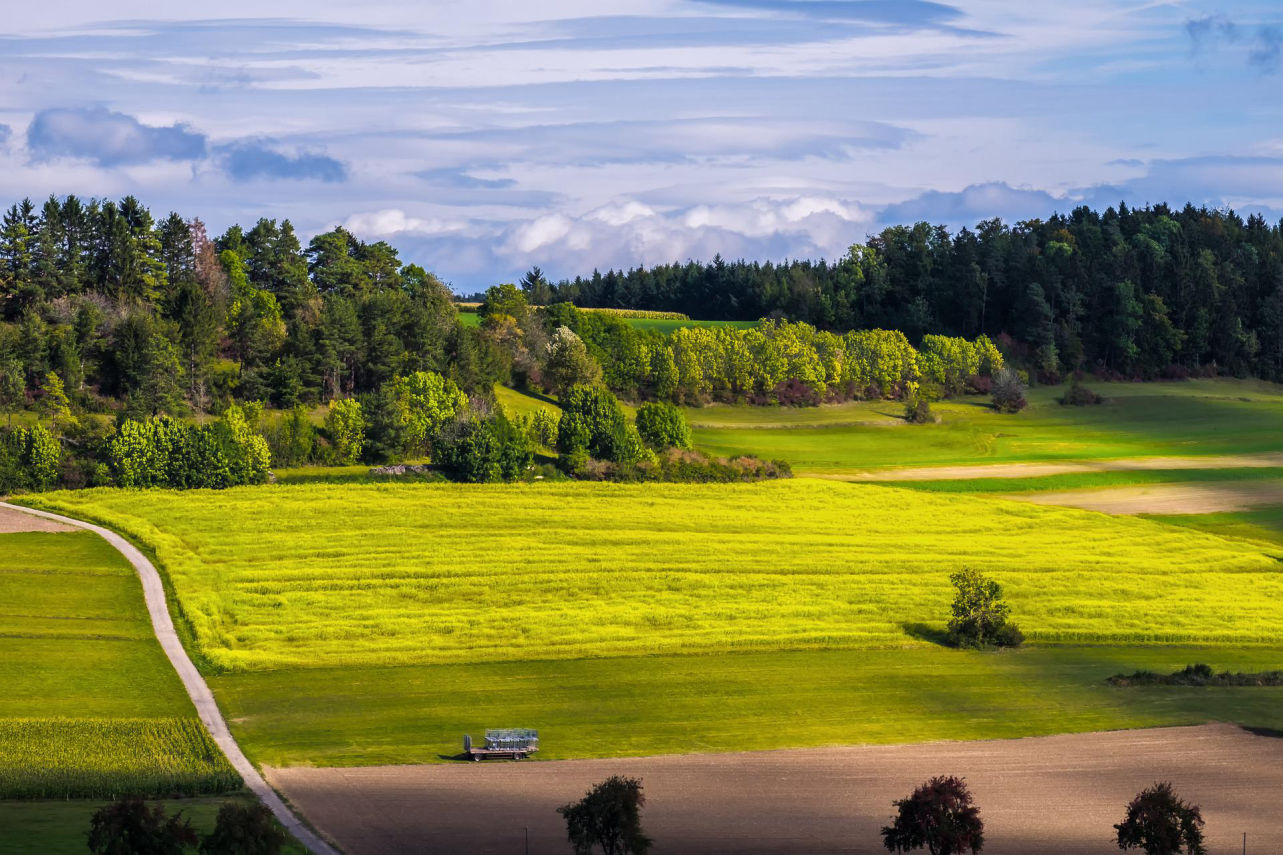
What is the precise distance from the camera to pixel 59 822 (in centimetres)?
4656

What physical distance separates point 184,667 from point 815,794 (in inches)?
1287

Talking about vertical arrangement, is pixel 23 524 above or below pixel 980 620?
above

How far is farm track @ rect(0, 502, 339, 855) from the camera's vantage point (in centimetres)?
4750

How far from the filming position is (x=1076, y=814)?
161 feet

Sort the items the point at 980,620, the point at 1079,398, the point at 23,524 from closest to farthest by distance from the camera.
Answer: the point at 980,620 → the point at 23,524 → the point at 1079,398

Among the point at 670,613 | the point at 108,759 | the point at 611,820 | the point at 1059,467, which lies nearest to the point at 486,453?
the point at 670,613

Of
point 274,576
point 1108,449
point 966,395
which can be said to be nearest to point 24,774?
point 274,576

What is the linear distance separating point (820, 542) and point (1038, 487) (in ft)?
116

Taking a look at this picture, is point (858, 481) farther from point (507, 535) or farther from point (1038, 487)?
point (507, 535)

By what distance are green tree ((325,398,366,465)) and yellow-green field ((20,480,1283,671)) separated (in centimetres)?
1395

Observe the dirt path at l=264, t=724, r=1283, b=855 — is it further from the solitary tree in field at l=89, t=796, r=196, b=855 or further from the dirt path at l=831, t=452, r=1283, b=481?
the dirt path at l=831, t=452, r=1283, b=481

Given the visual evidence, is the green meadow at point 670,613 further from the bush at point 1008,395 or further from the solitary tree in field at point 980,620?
the bush at point 1008,395

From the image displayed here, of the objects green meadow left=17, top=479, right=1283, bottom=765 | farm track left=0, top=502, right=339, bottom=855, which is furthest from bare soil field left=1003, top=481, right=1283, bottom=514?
farm track left=0, top=502, right=339, bottom=855

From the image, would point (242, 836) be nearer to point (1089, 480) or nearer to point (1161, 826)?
point (1161, 826)
